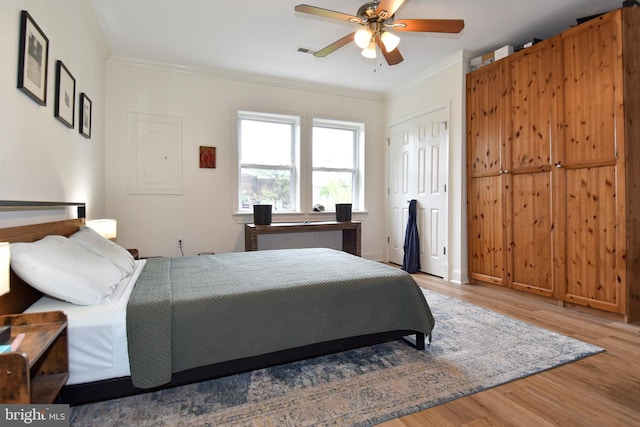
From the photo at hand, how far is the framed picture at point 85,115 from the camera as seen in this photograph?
2850 mm

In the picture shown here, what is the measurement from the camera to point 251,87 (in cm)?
461

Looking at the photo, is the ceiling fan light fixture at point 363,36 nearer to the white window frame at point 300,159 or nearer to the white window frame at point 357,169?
the white window frame at point 300,159

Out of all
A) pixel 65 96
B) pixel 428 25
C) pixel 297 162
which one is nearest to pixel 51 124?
pixel 65 96

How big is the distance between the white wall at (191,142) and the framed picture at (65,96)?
1474mm

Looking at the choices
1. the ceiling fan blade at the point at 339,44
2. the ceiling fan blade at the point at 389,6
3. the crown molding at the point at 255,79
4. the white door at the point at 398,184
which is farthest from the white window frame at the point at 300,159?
the ceiling fan blade at the point at 389,6

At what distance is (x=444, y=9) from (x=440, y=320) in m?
2.76

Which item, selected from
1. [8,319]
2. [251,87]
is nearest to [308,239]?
[251,87]

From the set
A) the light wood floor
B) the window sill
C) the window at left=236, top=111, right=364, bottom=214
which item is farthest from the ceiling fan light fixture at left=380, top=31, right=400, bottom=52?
the window sill

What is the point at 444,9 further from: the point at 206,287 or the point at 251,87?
the point at 206,287

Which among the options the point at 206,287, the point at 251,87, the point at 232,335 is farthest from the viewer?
the point at 251,87

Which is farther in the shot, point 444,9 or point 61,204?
point 444,9

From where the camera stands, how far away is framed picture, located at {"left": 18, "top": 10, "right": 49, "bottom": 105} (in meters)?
1.72

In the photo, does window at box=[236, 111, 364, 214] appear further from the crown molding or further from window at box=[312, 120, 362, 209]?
the crown molding

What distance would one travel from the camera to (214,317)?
5.38 feet
